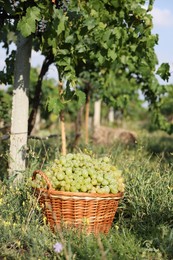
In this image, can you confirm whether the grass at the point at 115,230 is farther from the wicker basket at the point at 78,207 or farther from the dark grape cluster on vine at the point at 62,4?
the dark grape cluster on vine at the point at 62,4

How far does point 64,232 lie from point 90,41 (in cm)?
216

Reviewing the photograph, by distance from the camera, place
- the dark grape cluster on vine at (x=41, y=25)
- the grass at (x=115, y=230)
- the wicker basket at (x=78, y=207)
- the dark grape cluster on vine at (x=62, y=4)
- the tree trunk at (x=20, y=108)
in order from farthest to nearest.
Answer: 1. the tree trunk at (x=20, y=108)
2. the dark grape cluster on vine at (x=41, y=25)
3. the dark grape cluster on vine at (x=62, y=4)
4. the wicker basket at (x=78, y=207)
5. the grass at (x=115, y=230)

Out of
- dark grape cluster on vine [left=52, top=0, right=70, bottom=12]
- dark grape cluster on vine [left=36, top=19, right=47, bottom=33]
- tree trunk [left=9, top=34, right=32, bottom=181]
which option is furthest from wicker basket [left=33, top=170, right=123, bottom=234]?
dark grape cluster on vine [left=52, top=0, right=70, bottom=12]

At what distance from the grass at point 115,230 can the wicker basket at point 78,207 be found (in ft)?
0.30

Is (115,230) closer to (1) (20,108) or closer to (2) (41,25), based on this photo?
(1) (20,108)

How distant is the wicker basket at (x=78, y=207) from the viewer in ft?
11.2

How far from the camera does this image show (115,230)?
372 cm

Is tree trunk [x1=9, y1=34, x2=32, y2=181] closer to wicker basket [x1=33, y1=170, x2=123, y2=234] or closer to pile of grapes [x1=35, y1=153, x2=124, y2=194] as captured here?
pile of grapes [x1=35, y1=153, x2=124, y2=194]

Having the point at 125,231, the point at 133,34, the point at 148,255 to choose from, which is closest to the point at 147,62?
the point at 133,34

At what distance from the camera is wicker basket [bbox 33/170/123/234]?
343 centimetres

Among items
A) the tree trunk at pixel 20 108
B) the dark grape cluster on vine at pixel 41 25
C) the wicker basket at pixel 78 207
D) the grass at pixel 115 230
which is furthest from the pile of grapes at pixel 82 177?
the dark grape cluster on vine at pixel 41 25

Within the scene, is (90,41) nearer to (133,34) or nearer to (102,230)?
(133,34)

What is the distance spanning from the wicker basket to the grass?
0.30ft

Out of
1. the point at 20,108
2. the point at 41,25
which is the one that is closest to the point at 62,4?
the point at 41,25
